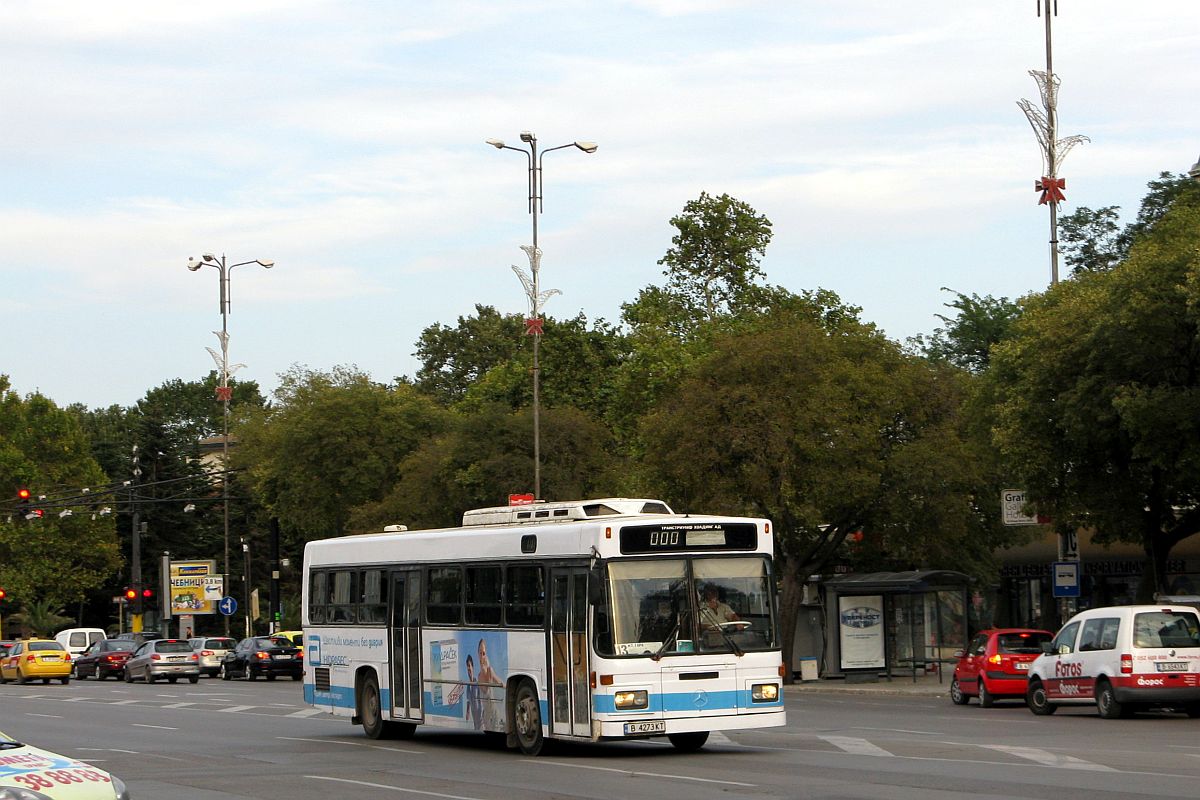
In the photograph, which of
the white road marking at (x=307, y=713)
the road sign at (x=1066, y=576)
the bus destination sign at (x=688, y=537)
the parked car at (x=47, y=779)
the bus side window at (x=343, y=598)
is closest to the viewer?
the parked car at (x=47, y=779)

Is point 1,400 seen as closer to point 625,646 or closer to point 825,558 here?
point 825,558

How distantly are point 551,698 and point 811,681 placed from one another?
25.5 metres

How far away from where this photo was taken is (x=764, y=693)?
20.2 metres

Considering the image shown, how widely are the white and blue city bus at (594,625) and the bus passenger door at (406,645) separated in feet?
0.11

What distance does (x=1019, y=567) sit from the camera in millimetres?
54875

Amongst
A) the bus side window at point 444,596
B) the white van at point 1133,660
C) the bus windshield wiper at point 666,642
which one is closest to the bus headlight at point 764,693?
the bus windshield wiper at point 666,642

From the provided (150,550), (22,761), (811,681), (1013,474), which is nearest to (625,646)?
(22,761)

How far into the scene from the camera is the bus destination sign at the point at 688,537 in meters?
20.1

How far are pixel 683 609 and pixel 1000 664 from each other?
528 inches

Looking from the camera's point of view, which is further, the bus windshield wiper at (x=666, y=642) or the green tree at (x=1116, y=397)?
the green tree at (x=1116, y=397)

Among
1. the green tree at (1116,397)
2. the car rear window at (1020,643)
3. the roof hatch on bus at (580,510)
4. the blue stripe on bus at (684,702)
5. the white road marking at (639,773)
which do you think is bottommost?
the white road marking at (639,773)

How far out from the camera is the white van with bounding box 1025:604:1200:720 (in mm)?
25688

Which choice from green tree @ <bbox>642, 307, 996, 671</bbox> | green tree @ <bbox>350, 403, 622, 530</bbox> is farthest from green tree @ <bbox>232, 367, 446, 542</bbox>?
green tree @ <bbox>642, 307, 996, 671</bbox>

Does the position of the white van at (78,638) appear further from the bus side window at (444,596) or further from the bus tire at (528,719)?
the bus tire at (528,719)
